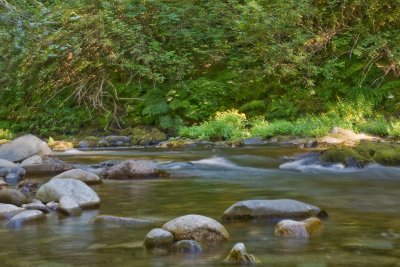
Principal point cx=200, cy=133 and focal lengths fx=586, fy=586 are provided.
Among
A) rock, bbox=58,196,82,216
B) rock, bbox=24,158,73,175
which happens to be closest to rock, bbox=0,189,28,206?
rock, bbox=58,196,82,216

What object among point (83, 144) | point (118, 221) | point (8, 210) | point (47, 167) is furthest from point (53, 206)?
point (83, 144)

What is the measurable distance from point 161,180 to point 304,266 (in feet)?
15.9

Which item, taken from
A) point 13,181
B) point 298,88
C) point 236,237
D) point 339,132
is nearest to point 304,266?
point 236,237

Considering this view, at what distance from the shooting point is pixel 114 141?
16453 mm

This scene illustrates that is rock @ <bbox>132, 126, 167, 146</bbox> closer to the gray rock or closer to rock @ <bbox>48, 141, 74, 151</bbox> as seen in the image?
the gray rock

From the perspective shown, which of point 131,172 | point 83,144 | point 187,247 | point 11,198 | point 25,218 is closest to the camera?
point 187,247

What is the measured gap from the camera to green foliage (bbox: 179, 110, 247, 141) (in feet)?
50.1

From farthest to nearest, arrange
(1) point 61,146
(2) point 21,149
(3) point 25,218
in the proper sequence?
1. (1) point 61,146
2. (2) point 21,149
3. (3) point 25,218

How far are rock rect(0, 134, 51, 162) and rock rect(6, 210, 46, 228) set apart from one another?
5834 mm

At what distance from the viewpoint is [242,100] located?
691 inches

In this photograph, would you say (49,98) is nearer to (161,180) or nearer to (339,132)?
(339,132)

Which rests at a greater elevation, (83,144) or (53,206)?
(53,206)

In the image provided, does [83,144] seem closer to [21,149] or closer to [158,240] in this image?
[21,149]

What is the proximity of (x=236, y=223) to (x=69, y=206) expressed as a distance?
1.85 m
